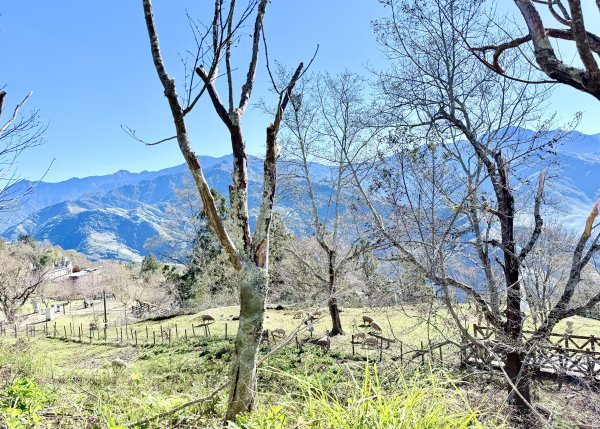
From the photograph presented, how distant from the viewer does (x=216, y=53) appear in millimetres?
2562

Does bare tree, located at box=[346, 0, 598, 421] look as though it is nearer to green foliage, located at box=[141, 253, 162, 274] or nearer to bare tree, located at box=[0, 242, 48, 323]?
bare tree, located at box=[0, 242, 48, 323]

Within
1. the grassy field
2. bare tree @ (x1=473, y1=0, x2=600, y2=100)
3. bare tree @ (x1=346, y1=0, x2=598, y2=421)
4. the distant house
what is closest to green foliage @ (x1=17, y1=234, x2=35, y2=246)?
the distant house

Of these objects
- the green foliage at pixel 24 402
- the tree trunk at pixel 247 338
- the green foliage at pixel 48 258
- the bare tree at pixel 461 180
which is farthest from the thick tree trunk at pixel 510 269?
the green foliage at pixel 48 258

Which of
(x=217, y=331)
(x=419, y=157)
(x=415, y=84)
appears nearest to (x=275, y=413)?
(x=419, y=157)

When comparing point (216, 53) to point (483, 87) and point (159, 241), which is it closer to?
point (483, 87)

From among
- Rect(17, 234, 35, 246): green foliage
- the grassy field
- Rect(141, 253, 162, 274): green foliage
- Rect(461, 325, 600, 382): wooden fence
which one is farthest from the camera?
Rect(17, 234, 35, 246): green foliage

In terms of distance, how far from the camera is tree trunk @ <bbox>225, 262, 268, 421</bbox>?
2312 millimetres

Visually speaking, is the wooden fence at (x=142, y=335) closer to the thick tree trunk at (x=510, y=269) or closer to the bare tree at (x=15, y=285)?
the bare tree at (x=15, y=285)

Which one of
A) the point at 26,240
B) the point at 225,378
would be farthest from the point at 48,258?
the point at 225,378

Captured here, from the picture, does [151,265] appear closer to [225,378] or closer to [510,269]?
[225,378]

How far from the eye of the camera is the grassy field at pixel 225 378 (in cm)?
171

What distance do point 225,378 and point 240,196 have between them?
273cm

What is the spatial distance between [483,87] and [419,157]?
1.72 metres

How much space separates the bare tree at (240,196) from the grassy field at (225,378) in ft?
0.56
